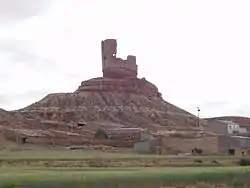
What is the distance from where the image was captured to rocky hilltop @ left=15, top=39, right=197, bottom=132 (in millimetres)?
139750

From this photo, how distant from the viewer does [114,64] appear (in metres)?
171

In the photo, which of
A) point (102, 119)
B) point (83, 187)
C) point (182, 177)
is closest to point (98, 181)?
point (83, 187)

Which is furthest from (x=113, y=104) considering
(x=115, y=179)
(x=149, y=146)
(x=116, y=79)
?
(x=115, y=179)

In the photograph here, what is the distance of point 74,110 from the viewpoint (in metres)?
143

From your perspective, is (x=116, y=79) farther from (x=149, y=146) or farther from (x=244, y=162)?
(x=244, y=162)

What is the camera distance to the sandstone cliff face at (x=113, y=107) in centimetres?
13988

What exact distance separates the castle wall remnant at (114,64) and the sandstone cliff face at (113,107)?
5381 millimetres

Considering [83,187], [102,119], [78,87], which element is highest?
[78,87]

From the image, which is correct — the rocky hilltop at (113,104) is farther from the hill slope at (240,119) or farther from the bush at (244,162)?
the bush at (244,162)

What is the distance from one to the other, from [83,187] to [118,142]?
69743 mm

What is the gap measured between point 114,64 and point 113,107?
88.8ft

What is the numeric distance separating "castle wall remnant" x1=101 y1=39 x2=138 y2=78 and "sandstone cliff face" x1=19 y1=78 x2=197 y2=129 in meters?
5.38

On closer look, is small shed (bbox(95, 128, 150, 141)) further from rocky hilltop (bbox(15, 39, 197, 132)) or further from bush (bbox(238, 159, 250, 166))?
bush (bbox(238, 159, 250, 166))

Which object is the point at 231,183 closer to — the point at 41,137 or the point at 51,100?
the point at 41,137
